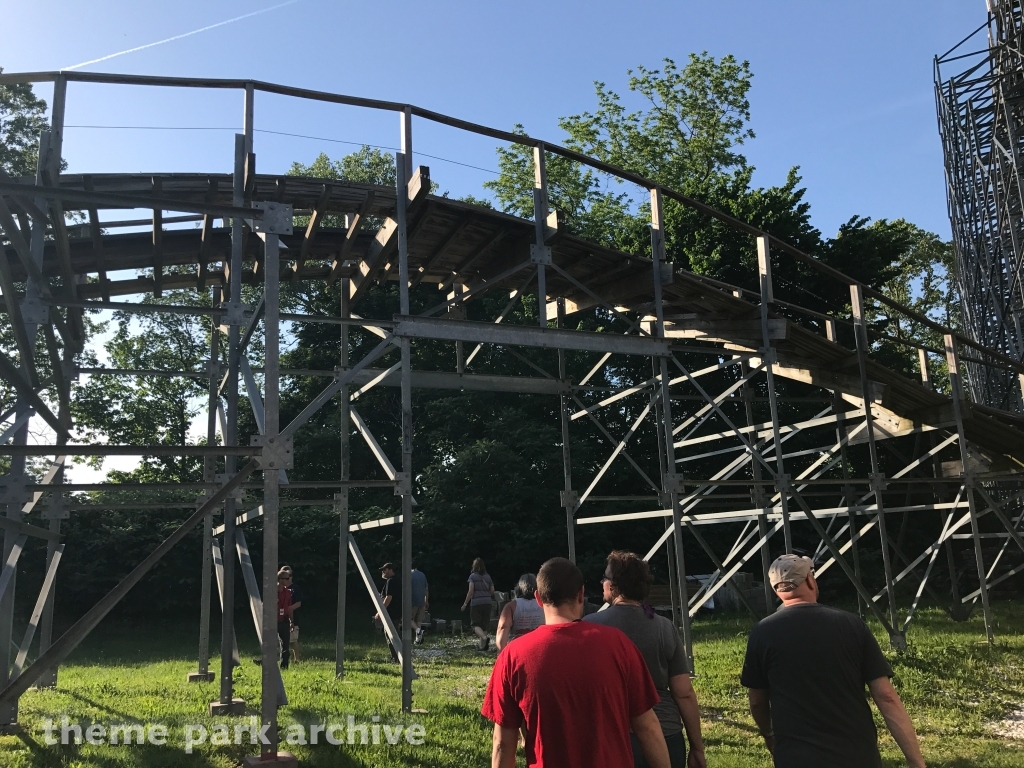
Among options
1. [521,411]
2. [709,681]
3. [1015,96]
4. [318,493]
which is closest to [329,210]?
[709,681]

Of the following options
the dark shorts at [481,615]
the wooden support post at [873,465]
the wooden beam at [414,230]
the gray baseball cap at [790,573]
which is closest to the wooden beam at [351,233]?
the wooden beam at [414,230]

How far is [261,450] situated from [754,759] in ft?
13.6

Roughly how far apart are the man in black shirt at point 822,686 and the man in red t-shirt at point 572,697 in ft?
2.23

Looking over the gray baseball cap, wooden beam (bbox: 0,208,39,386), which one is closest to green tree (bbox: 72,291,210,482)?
wooden beam (bbox: 0,208,39,386)

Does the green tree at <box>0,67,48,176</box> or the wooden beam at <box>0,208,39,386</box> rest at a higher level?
the green tree at <box>0,67,48,176</box>

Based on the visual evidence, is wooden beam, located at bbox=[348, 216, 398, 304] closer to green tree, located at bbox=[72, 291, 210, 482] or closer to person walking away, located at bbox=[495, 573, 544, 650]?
person walking away, located at bbox=[495, 573, 544, 650]

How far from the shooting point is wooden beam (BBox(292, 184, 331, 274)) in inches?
338

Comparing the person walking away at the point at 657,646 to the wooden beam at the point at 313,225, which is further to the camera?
the wooden beam at the point at 313,225

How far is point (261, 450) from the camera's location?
582cm

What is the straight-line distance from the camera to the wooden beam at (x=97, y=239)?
7.67 metres

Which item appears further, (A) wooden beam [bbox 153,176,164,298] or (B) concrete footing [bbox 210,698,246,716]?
(A) wooden beam [bbox 153,176,164,298]

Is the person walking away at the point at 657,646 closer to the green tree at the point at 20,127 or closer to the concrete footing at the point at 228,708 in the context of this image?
the concrete footing at the point at 228,708

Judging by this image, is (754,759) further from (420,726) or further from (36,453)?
(36,453)

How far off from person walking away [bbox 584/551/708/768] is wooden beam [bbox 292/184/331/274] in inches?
226
